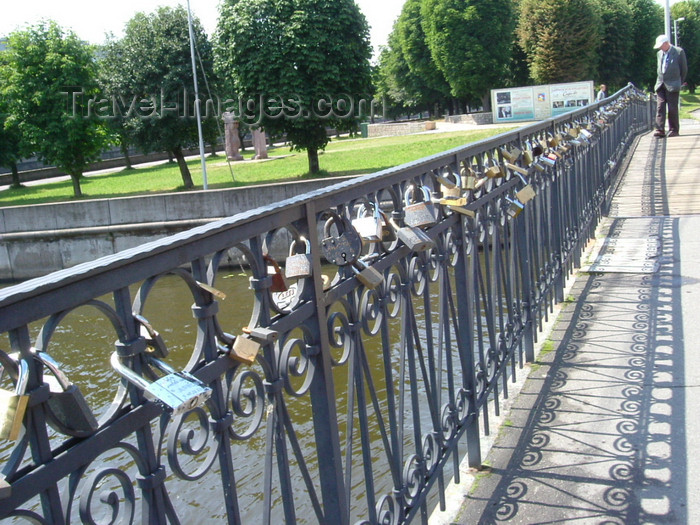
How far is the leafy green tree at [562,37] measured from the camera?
4847 cm

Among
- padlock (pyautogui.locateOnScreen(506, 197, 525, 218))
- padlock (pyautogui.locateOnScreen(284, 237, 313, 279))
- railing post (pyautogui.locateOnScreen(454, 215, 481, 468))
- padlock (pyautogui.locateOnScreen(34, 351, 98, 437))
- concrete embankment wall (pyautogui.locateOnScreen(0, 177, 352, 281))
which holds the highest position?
padlock (pyautogui.locateOnScreen(284, 237, 313, 279))

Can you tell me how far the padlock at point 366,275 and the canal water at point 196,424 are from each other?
33 cm

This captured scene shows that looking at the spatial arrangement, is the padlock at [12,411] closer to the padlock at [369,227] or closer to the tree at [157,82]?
the padlock at [369,227]

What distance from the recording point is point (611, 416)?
11.8ft

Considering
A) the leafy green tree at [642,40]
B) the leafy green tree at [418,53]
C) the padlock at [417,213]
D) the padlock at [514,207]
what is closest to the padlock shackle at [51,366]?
the padlock at [417,213]

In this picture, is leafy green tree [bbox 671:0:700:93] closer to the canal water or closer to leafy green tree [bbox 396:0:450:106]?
leafy green tree [bbox 396:0:450:106]

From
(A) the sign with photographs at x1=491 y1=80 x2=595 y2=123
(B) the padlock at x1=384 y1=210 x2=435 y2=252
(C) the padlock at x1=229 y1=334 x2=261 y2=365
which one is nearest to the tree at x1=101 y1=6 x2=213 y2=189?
(A) the sign with photographs at x1=491 y1=80 x2=595 y2=123

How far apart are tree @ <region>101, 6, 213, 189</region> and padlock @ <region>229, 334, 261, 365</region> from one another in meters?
25.0

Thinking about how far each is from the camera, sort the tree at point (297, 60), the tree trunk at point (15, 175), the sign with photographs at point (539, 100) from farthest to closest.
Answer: the tree trunk at point (15, 175) < the sign with photographs at point (539, 100) < the tree at point (297, 60)

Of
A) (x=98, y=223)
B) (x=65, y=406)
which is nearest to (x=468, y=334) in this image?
(x=65, y=406)

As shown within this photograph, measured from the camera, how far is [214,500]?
19.9 ft

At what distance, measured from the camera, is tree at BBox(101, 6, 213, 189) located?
25.8 m

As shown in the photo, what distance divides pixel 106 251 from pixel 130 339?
66.3 feet

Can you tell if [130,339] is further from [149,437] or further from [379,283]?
[379,283]
